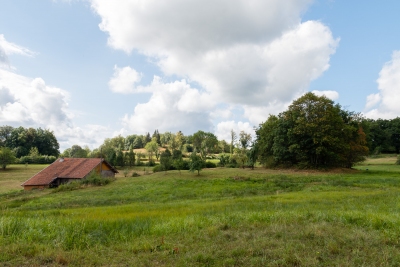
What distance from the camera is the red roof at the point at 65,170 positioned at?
146ft

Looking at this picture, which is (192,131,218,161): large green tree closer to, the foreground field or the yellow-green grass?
the yellow-green grass

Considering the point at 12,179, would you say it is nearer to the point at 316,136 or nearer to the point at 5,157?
the point at 5,157

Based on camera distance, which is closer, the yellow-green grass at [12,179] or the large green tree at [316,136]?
the large green tree at [316,136]

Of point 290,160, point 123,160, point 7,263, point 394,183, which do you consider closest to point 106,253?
point 7,263

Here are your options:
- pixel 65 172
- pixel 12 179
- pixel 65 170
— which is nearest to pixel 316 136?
pixel 65 172

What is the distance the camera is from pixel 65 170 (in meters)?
47.8

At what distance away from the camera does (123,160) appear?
259 feet

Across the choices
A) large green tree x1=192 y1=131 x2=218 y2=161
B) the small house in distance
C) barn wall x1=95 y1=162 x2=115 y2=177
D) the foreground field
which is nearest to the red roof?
the small house in distance

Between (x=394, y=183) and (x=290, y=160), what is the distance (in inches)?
949

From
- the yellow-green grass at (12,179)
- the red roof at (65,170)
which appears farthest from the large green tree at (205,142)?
the red roof at (65,170)

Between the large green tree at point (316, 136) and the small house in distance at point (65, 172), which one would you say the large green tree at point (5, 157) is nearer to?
the small house in distance at point (65, 172)

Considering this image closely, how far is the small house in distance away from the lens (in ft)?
143

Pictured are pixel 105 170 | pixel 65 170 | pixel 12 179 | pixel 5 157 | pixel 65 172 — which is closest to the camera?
pixel 65 172

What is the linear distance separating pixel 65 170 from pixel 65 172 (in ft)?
3.85
